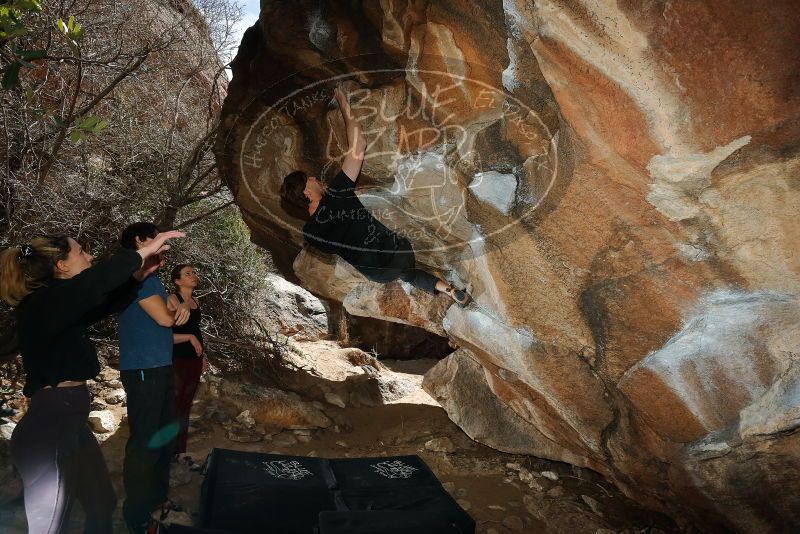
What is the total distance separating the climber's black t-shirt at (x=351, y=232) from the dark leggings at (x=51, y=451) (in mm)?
1583

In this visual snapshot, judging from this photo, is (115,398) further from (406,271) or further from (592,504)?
(592,504)

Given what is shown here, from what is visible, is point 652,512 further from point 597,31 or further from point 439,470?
point 597,31

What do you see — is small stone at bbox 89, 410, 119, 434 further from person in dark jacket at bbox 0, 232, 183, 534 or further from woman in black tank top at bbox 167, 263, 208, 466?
person in dark jacket at bbox 0, 232, 183, 534

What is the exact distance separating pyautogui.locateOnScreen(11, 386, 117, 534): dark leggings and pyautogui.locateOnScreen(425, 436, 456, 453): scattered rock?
2.67 meters

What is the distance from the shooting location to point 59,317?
6.82ft

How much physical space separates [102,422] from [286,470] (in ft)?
5.42

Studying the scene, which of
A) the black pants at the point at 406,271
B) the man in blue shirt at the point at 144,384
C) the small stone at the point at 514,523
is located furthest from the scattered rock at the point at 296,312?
the man in blue shirt at the point at 144,384

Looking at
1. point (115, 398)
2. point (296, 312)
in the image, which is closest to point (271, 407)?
point (115, 398)

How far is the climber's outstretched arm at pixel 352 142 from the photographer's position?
3.04m

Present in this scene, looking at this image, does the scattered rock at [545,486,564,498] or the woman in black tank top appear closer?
the woman in black tank top

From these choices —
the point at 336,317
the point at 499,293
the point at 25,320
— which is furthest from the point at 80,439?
the point at 336,317

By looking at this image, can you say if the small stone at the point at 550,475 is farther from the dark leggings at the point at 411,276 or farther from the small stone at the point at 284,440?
the small stone at the point at 284,440

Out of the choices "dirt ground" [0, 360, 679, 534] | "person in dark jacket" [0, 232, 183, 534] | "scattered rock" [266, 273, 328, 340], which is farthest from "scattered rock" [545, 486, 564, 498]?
"scattered rock" [266, 273, 328, 340]

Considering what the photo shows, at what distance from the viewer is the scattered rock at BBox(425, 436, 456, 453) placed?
4379 millimetres
